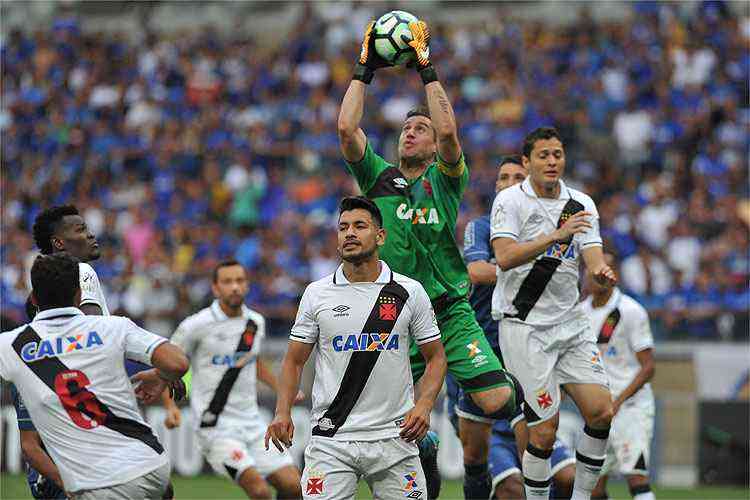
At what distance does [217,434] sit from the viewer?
12.0 metres

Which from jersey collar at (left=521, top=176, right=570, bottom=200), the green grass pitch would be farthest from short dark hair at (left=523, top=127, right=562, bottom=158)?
the green grass pitch

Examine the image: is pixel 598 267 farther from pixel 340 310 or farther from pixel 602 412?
pixel 340 310

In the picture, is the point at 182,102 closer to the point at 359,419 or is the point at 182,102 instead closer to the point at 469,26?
the point at 469,26

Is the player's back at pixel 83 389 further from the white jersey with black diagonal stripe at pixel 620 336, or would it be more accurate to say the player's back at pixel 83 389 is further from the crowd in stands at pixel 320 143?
the crowd in stands at pixel 320 143

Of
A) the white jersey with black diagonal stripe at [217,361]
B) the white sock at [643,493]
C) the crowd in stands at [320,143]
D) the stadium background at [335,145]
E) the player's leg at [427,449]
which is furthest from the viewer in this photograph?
the crowd in stands at [320,143]

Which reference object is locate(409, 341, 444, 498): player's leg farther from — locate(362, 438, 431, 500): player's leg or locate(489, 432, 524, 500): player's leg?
locate(489, 432, 524, 500): player's leg

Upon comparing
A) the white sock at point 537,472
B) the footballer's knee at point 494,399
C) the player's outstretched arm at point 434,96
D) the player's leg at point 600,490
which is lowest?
the player's leg at point 600,490

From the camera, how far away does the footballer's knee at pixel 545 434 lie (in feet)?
31.9

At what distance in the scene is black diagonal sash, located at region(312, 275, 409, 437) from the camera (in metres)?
7.97

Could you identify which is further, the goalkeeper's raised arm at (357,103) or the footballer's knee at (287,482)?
the footballer's knee at (287,482)

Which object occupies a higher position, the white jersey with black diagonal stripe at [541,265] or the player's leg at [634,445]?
the white jersey with black diagonal stripe at [541,265]

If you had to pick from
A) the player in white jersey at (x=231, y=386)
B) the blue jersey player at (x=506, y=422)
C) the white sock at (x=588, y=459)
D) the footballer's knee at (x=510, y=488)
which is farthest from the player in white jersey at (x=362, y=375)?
the player in white jersey at (x=231, y=386)

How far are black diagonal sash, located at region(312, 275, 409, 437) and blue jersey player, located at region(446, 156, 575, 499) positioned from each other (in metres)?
2.51

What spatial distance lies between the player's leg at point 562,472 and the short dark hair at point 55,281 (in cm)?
510
